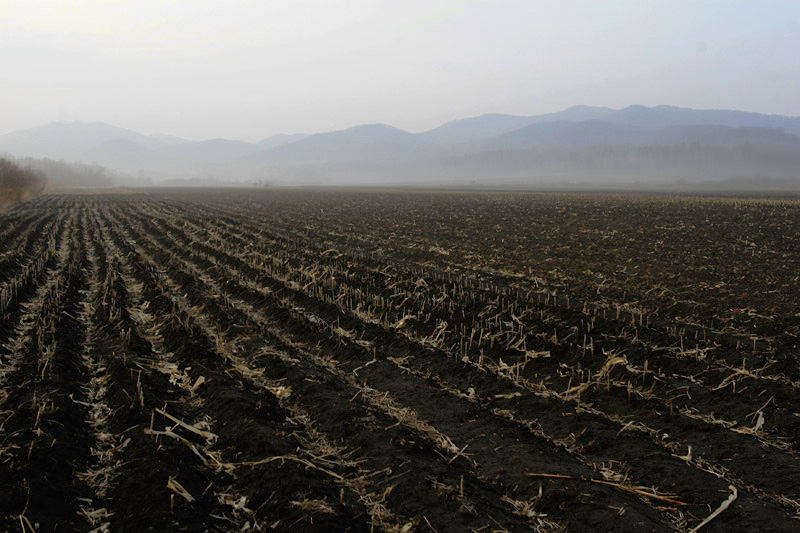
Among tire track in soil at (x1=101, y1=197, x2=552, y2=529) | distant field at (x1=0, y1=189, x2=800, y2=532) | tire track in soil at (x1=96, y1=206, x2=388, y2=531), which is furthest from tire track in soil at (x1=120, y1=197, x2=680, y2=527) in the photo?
tire track in soil at (x1=96, y1=206, x2=388, y2=531)

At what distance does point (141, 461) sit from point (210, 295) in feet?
19.9

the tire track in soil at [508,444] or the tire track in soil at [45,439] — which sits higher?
the tire track in soil at [45,439]

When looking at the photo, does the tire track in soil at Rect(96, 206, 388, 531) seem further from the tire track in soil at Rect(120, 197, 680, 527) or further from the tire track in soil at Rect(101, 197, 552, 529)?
the tire track in soil at Rect(120, 197, 680, 527)

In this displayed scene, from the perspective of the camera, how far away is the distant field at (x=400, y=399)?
3.82 metres

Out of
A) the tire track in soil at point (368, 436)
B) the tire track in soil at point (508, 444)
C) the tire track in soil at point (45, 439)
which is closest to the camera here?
the tire track in soil at point (45, 439)

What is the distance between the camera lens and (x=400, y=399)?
5.75 metres

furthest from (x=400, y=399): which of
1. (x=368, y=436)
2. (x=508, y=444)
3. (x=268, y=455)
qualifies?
(x=268, y=455)

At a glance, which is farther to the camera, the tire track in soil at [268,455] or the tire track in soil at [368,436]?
the tire track in soil at [368,436]

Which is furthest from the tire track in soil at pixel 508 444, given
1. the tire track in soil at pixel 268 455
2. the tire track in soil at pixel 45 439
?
the tire track in soil at pixel 45 439

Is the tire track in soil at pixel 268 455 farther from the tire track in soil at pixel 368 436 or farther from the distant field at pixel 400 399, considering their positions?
the tire track in soil at pixel 368 436

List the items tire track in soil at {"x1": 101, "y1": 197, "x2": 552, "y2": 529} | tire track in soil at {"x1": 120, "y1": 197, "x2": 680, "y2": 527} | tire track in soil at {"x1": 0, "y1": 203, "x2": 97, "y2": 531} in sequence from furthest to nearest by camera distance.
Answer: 1. tire track in soil at {"x1": 101, "y1": 197, "x2": 552, "y2": 529}
2. tire track in soil at {"x1": 120, "y1": 197, "x2": 680, "y2": 527}
3. tire track in soil at {"x1": 0, "y1": 203, "x2": 97, "y2": 531}

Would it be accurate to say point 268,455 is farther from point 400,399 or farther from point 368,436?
point 400,399

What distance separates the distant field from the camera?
3820mm

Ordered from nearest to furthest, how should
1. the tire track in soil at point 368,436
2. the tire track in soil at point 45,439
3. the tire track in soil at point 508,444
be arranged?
the tire track in soil at point 45,439 → the tire track in soil at point 508,444 → the tire track in soil at point 368,436
